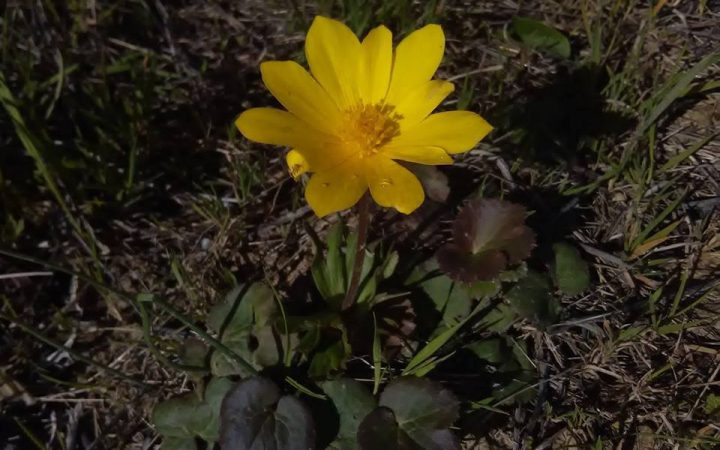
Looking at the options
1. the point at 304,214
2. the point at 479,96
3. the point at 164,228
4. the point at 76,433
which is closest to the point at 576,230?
the point at 479,96

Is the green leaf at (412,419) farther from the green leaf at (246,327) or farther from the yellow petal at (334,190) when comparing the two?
the yellow petal at (334,190)

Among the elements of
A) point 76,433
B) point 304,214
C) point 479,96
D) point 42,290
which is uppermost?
point 479,96

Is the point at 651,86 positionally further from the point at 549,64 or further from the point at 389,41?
the point at 389,41

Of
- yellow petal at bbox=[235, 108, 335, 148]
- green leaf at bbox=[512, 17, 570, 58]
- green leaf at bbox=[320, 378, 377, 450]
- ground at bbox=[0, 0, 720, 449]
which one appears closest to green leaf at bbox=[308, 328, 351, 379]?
green leaf at bbox=[320, 378, 377, 450]

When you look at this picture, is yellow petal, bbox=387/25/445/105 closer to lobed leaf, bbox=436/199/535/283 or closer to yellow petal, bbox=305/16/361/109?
yellow petal, bbox=305/16/361/109

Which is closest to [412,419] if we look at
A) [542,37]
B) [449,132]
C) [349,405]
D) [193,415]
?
[349,405]

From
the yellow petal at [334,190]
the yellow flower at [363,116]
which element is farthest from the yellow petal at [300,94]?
the yellow petal at [334,190]

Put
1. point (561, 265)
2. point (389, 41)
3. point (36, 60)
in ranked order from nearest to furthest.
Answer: point (389, 41) → point (561, 265) → point (36, 60)
